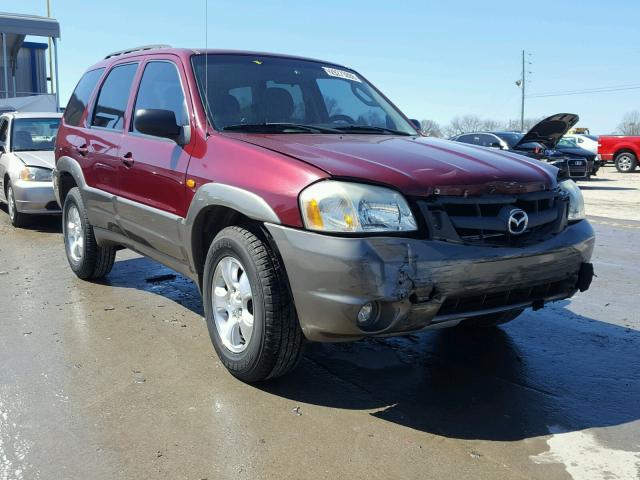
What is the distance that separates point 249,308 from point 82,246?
286 cm

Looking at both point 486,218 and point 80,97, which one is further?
point 80,97

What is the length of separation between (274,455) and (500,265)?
53.7 inches

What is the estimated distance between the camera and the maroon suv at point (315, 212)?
3.04m

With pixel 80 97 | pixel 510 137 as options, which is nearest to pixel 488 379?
pixel 80 97

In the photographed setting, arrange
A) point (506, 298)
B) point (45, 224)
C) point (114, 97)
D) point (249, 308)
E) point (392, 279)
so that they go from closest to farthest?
1. point (392, 279)
2. point (506, 298)
3. point (249, 308)
4. point (114, 97)
5. point (45, 224)

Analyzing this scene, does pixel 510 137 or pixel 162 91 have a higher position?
pixel 162 91

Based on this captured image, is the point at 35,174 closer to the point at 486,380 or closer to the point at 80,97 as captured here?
the point at 80,97

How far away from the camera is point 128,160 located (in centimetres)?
466

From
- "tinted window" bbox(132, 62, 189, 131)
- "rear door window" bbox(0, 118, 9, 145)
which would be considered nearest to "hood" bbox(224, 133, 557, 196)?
"tinted window" bbox(132, 62, 189, 131)

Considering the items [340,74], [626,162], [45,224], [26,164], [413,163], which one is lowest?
[45,224]

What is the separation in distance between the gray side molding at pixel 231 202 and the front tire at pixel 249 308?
0.47 feet

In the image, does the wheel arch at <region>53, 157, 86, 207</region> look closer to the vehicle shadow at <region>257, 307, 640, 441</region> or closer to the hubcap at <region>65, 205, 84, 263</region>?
the hubcap at <region>65, 205, 84, 263</region>

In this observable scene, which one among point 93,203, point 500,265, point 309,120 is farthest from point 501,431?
point 93,203

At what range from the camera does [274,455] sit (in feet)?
9.52
